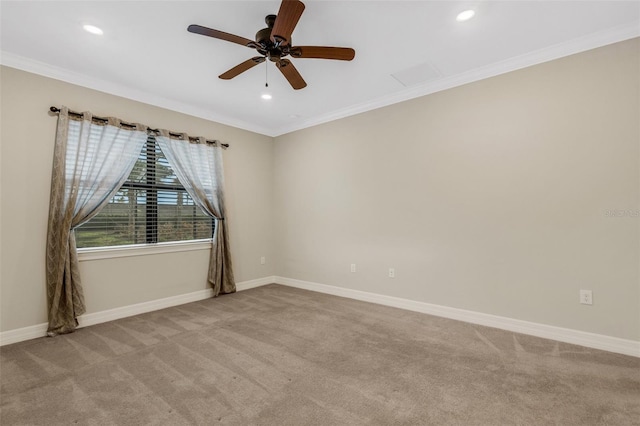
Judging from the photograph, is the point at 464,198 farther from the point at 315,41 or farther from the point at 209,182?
the point at 209,182

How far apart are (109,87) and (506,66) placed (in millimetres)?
4251

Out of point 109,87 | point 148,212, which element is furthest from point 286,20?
point 148,212

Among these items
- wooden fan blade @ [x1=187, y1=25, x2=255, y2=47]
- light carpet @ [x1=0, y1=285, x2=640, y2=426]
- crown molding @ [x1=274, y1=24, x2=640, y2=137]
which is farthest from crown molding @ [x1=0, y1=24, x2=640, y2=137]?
light carpet @ [x1=0, y1=285, x2=640, y2=426]

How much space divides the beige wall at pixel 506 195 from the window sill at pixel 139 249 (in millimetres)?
1944

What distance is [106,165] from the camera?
10.7 ft

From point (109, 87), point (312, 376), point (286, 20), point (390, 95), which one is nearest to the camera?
point (286, 20)

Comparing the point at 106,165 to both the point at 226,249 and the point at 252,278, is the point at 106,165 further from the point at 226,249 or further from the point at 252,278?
the point at 252,278

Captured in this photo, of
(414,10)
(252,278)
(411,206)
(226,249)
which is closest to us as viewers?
(414,10)

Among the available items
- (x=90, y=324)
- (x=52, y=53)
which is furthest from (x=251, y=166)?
(x=90, y=324)

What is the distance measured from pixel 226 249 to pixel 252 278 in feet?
2.47

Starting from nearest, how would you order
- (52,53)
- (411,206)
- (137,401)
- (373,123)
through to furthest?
1. (137,401)
2. (52,53)
3. (411,206)
4. (373,123)

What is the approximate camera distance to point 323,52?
216cm

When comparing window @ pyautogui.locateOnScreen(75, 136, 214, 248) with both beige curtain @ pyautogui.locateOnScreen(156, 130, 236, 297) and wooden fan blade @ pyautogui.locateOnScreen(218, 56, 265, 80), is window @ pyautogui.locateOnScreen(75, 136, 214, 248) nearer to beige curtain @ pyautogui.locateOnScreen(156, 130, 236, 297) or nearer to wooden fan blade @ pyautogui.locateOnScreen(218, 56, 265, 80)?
beige curtain @ pyautogui.locateOnScreen(156, 130, 236, 297)

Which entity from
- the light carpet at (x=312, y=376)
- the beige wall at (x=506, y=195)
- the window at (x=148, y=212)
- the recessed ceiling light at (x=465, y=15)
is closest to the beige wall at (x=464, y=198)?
the beige wall at (x=506, y=195)
